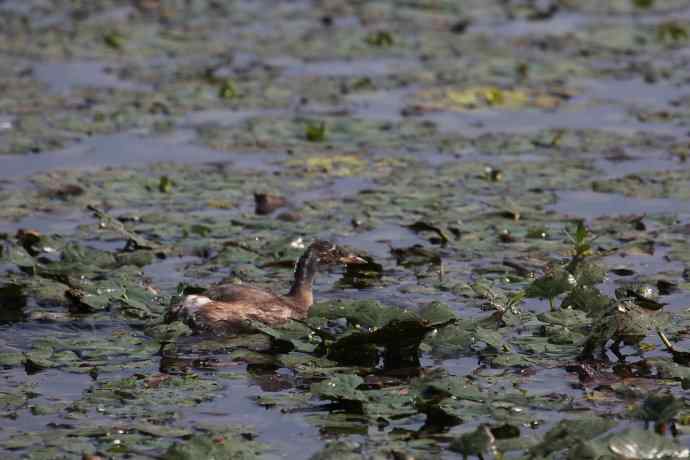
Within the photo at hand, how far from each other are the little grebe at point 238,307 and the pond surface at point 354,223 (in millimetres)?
106

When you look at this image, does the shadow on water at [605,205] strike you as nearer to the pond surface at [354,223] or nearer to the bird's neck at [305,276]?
the pond surface at [354,223]

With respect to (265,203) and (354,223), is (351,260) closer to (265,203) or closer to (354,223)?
(354,223)

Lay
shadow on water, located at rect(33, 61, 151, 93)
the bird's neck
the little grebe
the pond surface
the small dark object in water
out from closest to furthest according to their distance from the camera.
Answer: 1. the pond surface
2. the little grebe
3. the bird's neck
4. the small dark object in water
5. shadow on water, located at rect(33, 61, 151, 93)

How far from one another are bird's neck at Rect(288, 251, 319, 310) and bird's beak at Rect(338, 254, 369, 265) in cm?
25

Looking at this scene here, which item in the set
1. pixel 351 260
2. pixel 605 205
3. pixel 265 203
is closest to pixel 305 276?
pixel 351 260

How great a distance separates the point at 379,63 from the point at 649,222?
6.15 meters

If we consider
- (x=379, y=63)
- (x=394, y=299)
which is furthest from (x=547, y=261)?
(x=379, y=63)

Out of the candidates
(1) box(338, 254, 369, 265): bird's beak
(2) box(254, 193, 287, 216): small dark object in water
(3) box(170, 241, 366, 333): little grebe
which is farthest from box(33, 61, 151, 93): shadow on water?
(3) box(170, 241, 366, 333): little grebe

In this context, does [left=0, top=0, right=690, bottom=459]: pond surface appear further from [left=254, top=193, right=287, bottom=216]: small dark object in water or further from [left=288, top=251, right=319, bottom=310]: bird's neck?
[left=288, top=251, right=319, bottom=310]: bird's neck

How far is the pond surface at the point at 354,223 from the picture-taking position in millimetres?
7348

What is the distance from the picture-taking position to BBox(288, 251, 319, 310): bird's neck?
954 centimetres

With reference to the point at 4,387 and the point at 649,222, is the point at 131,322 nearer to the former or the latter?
the point at 4,387

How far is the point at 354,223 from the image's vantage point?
442 inches

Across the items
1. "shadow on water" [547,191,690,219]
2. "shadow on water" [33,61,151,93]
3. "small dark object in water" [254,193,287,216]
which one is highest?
"shadow on water" [33,61,151,93]
